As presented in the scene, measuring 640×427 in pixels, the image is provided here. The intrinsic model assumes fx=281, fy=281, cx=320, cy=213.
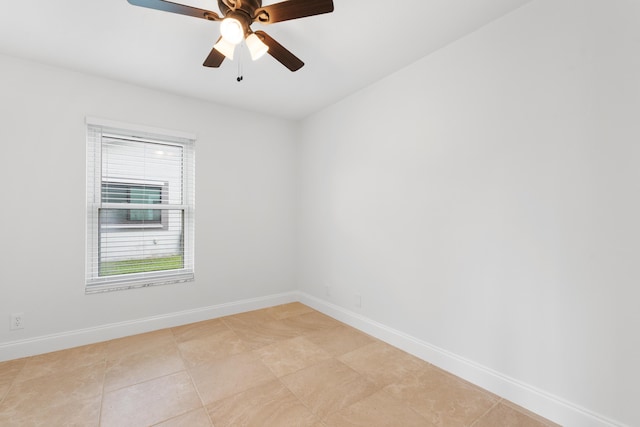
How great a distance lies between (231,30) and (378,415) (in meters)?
2.39

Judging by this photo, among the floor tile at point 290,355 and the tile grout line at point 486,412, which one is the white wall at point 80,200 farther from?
the tile grout line at point 486,412

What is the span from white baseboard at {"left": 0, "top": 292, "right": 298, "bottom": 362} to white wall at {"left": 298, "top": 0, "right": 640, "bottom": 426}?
163 centimetres

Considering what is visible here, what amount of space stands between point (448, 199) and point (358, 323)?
1.58 metres

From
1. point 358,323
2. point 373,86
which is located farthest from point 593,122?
point 358,323

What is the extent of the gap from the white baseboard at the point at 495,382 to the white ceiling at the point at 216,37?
2.39m

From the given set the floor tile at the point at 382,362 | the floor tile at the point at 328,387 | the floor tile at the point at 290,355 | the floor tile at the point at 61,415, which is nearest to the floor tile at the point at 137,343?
the floor tile at the point at 61,415

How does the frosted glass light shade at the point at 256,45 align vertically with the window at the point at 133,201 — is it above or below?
above

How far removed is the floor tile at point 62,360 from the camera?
6.95 ft

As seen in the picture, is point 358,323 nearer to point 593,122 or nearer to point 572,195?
point 572,195

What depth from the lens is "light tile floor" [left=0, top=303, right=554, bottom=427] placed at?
1661 mm

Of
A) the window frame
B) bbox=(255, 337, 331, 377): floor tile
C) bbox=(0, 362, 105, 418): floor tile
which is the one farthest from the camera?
the window frame

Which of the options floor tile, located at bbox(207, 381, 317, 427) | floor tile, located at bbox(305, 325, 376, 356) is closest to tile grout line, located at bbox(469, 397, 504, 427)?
floor tile, located at bbox(207, 381, 317, 427)

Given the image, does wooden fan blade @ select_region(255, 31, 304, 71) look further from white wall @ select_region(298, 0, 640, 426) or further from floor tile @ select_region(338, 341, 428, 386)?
floor tile @ select_region(338, 341, 428, 386)

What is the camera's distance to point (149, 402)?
5.89ft
